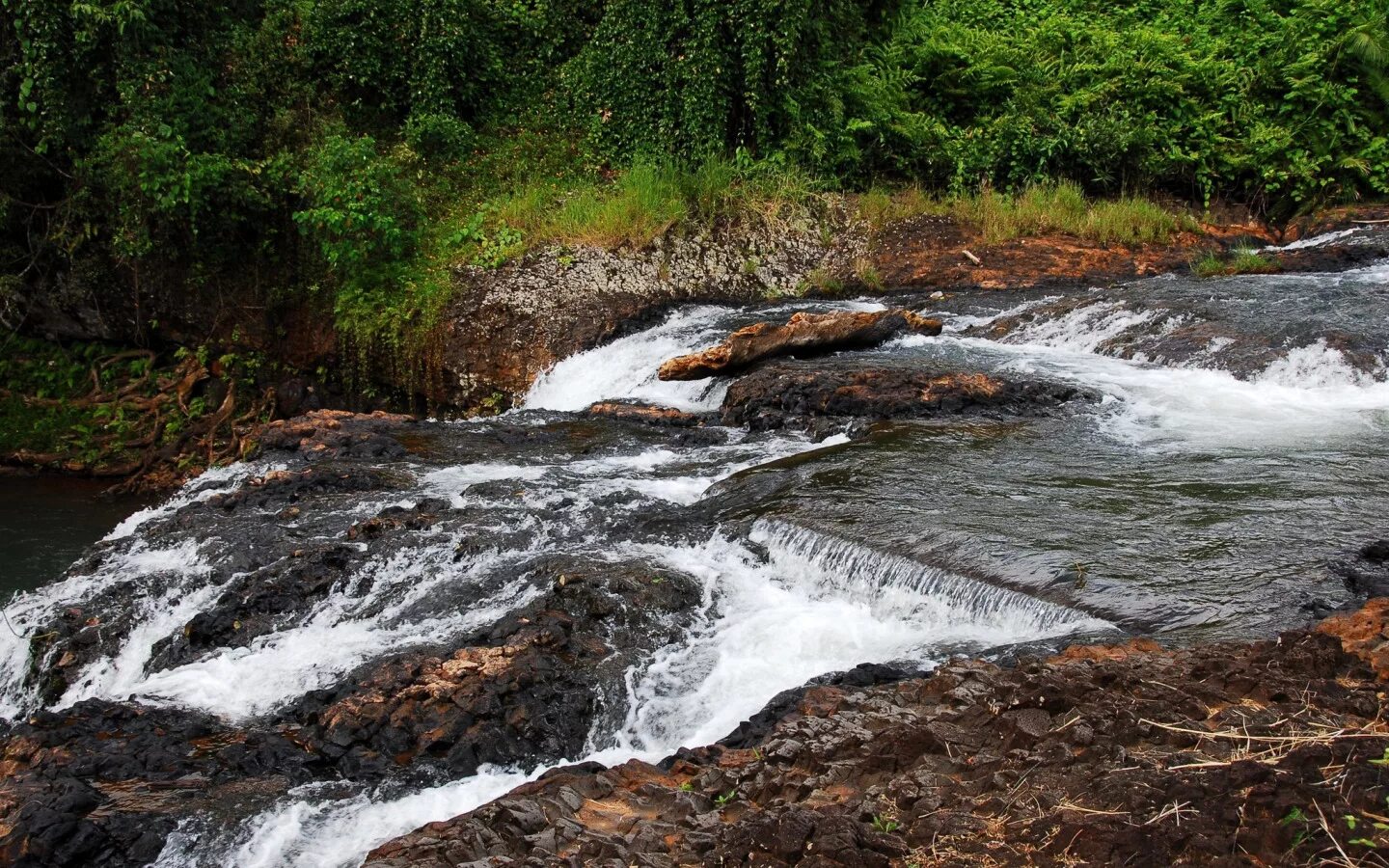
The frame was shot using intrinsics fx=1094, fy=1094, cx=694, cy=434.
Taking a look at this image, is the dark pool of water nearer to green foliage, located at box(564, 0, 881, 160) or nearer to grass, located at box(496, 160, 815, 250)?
grass, located at box(496, 160, 815, 250)

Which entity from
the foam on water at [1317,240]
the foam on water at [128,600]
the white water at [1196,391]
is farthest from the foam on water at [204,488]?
the foam on water at [1317,240]

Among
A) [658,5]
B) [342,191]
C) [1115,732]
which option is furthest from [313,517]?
[658,5]

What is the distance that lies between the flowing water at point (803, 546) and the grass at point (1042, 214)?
443cm

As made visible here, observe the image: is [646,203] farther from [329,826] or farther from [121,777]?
[329,826]

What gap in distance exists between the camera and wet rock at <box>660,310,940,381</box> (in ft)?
34.6

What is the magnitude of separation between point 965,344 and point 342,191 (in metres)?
7.40

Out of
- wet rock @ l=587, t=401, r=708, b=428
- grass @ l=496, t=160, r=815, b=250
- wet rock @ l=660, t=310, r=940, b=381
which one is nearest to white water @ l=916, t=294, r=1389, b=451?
wet rock @ l=660, t=310, r=940, b=381

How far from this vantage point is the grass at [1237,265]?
1291cm

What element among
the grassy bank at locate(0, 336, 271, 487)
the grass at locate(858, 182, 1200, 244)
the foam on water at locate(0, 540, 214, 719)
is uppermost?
the grass at locate(858, 182, 1200, 244)

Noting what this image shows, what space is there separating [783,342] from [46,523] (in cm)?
807

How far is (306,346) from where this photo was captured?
13875 mm

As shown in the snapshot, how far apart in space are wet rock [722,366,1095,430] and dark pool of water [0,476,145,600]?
656cm

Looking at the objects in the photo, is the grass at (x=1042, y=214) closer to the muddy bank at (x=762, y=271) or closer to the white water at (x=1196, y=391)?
the muddy bank at (x=762, y=271)

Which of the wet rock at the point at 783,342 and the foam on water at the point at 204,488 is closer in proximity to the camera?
the foam on water at the point at 204,488
